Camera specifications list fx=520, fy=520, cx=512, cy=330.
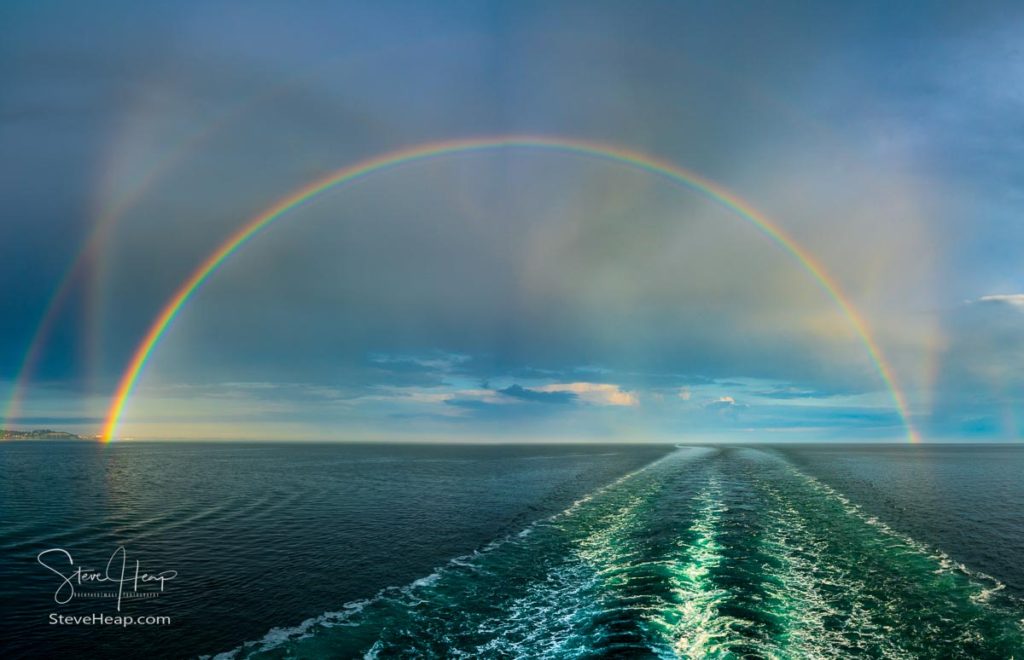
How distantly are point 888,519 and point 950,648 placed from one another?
30.3 metres

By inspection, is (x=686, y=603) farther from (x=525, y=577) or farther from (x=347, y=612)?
(x=347, y=612)

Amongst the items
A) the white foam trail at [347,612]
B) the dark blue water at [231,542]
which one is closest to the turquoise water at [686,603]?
the white foam trail at [347,612]

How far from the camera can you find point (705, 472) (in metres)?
86.1

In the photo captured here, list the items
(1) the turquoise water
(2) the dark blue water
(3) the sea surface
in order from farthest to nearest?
(2) the dark blue water → (3) the sea surface → (1) the turquoise water
